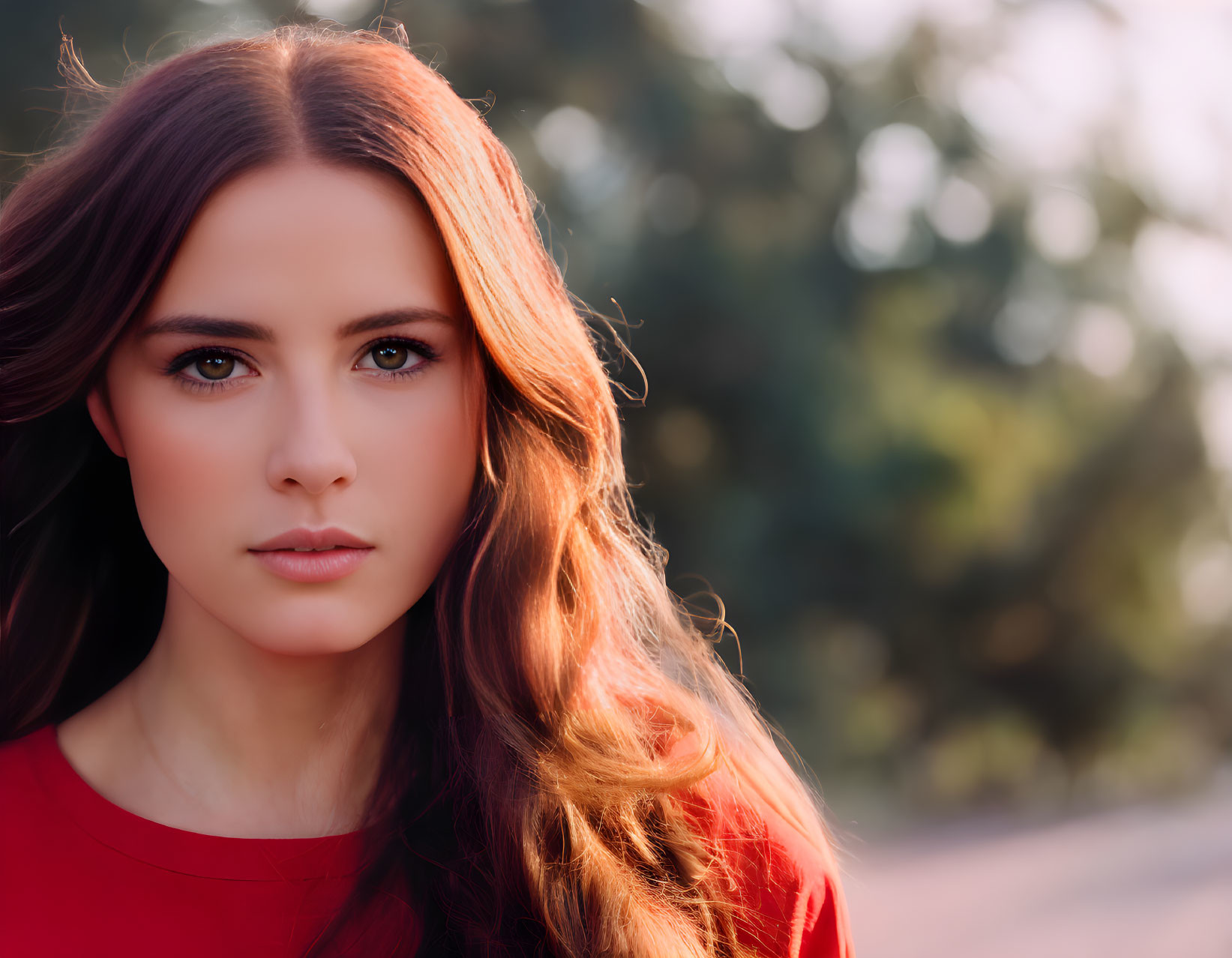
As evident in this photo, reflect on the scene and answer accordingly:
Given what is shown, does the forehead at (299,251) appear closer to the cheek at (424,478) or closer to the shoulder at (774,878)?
the cheek at (424,478)

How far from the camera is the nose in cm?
120

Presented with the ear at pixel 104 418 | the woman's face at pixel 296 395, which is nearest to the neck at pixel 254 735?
the woman's face at pixel 296 395

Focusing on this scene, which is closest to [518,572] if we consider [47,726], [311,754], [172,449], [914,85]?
[311,754]

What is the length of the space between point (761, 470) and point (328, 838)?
3.16 m

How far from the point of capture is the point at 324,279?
122 cm

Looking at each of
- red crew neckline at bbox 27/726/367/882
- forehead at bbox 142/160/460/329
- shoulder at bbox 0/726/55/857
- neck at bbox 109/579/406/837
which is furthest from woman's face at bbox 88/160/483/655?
shoulder at bbox 0/726/55/857

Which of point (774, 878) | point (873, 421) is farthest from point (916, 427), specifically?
point (774, 878)

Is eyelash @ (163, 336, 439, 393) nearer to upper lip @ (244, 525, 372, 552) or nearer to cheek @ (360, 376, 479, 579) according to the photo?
cheek @ (360, 376, 479, 579)

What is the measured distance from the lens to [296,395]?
4.01 ft

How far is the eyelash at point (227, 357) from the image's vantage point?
1.25 meters

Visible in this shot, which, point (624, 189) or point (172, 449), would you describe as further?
point (624, 189)

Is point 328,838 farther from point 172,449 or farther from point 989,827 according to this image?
point 989,827

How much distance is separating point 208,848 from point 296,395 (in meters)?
0.56

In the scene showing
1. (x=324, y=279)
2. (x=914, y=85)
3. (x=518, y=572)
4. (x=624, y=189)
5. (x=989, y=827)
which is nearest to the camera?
(x=324, y=279)
